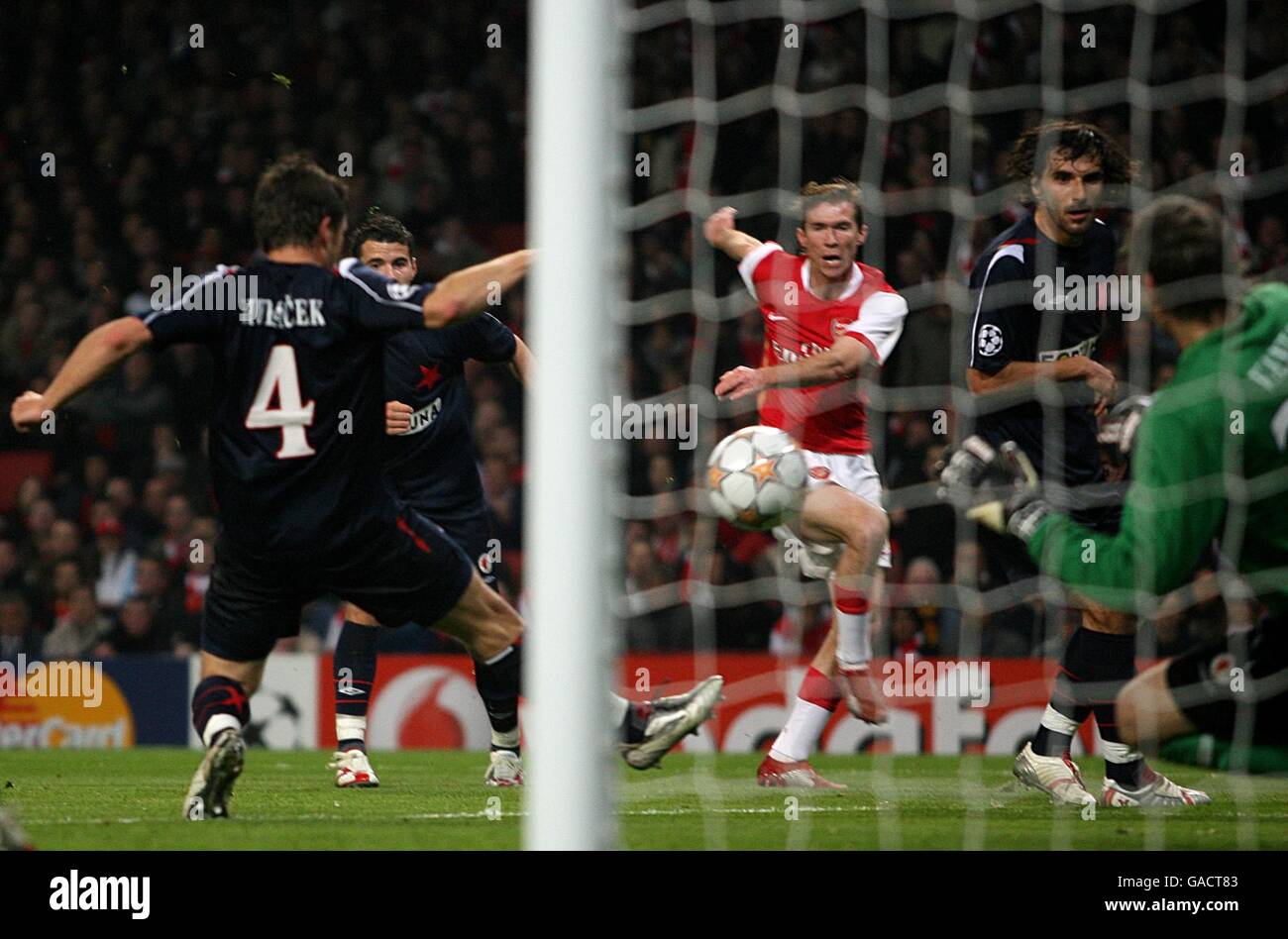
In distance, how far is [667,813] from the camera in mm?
5062

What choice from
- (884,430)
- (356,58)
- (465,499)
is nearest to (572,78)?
(465,499)

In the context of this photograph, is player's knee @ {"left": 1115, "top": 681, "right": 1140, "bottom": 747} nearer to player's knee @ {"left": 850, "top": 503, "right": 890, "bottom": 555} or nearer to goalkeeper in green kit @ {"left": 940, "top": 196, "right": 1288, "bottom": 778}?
goalkeeper in green kit @ {"left": 940, "top": 196, "right": 1288, "bottom": 778}

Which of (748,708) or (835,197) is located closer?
(835,197)

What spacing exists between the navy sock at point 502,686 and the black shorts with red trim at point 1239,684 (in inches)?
86.6

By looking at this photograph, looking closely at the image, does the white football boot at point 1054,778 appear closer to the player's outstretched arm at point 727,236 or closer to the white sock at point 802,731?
the white sock at point 802,731

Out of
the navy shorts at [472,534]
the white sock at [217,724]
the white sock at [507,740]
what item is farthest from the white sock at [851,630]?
the white sock at [217,724]

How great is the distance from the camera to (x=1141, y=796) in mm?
5516

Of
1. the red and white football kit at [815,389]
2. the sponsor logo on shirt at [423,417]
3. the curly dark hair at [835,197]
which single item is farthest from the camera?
the sponsor logo on shirt at [423,417]

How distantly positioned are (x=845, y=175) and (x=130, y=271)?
4567mm

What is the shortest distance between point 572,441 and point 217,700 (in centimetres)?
210

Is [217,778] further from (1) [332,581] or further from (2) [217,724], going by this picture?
(1) [332,581]

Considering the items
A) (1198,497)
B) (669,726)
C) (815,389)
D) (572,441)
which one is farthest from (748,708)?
(572,441)

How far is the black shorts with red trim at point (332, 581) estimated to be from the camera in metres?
4.82
